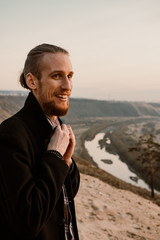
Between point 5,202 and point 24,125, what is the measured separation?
0.67 meters

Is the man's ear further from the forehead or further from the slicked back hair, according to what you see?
the forehead

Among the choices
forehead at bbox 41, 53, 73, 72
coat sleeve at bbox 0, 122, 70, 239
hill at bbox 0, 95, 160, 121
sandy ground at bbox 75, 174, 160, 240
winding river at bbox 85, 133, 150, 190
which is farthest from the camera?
hill at bbox 0, 95, 160, 121

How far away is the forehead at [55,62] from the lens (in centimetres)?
196

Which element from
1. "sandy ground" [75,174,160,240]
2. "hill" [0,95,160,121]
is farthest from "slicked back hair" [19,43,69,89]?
"hill" [0,95,160,121]

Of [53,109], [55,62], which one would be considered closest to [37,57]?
[55,62]

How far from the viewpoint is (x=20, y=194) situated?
1.48 m

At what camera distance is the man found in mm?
1489

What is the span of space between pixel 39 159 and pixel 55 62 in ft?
3.16

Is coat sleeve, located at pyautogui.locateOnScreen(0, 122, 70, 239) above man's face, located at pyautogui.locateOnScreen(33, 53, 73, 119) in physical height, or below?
below

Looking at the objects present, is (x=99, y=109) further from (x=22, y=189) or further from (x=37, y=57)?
(x=22, y=189)

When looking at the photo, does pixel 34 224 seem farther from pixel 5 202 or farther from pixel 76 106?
pixel 76 106

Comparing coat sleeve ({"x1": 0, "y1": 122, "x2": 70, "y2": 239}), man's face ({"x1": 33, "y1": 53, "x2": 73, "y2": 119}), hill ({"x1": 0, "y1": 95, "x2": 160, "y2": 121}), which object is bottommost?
hill ({"x1": 0, "y1": 95, "x2": 160, "y2": 121})

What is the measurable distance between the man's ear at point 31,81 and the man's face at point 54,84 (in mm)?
29

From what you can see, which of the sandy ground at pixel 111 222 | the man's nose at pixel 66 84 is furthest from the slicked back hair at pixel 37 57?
the sandy ground at pixel 111 222
